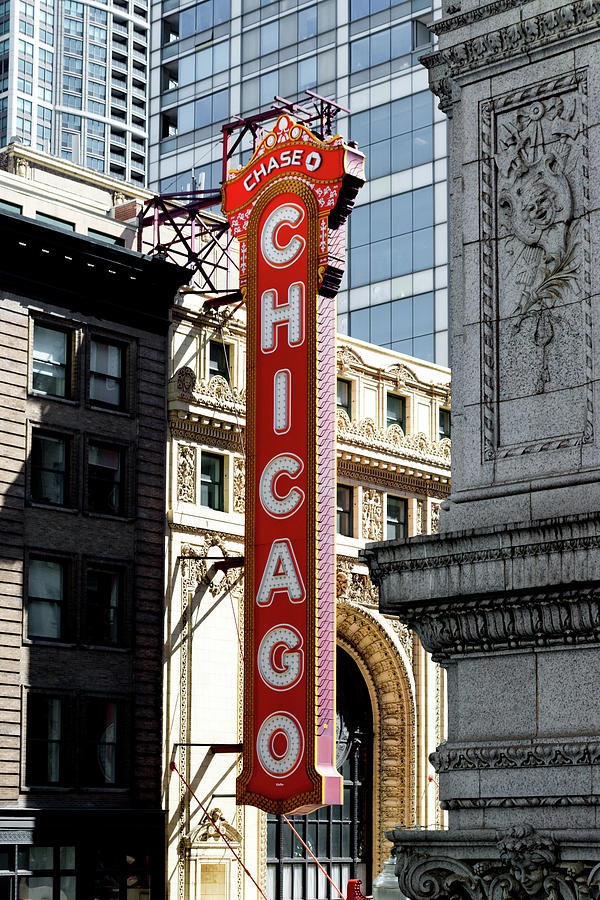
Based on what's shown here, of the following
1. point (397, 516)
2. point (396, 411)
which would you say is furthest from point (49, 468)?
point (396, 411)

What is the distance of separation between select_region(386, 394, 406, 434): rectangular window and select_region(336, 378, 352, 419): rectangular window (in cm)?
255

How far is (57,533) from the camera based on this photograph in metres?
47.9

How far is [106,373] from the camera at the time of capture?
5066cm

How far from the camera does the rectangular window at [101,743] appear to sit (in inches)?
1876

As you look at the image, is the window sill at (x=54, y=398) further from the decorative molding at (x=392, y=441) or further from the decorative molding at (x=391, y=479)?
the decorative molding at (x=391, y=479)

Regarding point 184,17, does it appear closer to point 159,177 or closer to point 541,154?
point 159,177

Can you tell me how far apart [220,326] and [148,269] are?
325cm

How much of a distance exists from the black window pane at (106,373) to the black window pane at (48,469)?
2074 millimetres

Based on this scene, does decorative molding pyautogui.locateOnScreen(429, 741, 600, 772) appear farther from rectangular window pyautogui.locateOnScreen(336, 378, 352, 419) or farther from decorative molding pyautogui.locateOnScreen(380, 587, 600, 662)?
rectangular window pyautogui.locateOnScreen(336, 378, 352, 419)

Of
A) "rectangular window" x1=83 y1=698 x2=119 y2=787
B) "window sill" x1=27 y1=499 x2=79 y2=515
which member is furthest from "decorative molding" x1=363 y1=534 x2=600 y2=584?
"rectangular window" x1=83 y1=698 x2=119 y2=787

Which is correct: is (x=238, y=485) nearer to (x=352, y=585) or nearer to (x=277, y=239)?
(x=352, y=585)

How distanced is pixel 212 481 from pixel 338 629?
8.94 meters

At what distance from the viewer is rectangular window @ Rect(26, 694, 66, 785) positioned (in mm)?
46219

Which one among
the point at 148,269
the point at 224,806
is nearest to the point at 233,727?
the point at 224,806
